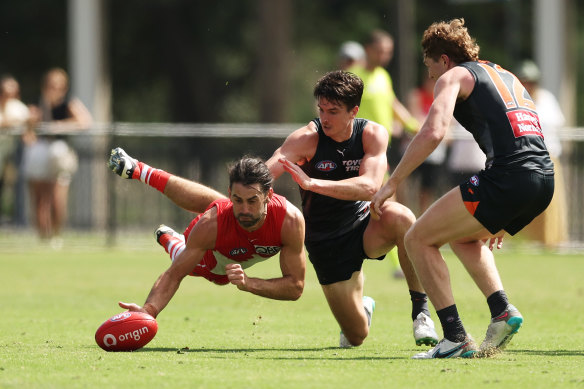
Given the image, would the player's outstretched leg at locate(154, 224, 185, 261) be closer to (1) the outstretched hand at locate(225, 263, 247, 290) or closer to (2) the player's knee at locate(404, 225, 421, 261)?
(1) the outstretched hand at locate(225, 263, 247, 290)

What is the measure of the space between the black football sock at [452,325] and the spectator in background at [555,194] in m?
9.02

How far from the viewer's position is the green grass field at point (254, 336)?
598cm

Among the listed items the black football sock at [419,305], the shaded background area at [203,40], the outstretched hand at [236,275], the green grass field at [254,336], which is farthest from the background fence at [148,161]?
the shaded background area at [203,40]

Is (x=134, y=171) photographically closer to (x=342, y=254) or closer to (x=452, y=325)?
(x=342, y=254)

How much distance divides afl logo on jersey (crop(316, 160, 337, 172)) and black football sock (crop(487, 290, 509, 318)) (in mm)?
1458

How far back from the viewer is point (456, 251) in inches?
286

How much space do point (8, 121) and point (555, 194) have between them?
7868mm

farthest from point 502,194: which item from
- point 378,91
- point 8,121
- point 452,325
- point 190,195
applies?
point 8,121

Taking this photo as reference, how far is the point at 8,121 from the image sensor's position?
16688 mm

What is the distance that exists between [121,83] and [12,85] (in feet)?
54.9

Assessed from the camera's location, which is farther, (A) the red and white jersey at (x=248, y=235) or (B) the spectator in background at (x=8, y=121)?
(B) the spectator in background at (x=8, y=121)

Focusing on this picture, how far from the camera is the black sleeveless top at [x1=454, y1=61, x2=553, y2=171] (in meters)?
6.77

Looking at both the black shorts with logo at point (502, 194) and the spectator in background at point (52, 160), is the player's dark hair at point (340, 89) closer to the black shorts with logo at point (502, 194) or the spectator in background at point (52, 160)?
the black shorts with logo at point (502, 194)

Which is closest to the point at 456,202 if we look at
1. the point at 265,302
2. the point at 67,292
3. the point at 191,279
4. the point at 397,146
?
the point at 265,302
